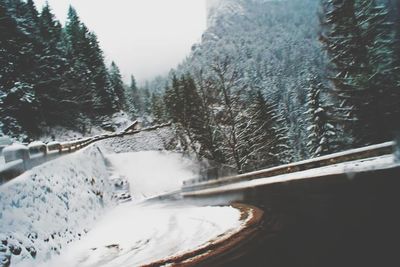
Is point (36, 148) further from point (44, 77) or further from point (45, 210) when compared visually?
point (44, 77)

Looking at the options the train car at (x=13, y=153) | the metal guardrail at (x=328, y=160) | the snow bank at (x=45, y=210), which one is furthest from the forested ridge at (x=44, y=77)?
the metal guardrail at (x=328, y=160)

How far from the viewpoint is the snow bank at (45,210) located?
26.3 ft

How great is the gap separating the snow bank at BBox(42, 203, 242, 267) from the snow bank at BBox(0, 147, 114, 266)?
1.99 feet

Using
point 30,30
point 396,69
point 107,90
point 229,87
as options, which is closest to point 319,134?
point 229,87

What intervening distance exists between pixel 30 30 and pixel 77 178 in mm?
31244

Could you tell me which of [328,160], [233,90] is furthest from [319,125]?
[328,160]

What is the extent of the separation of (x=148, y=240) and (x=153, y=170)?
26.0 m

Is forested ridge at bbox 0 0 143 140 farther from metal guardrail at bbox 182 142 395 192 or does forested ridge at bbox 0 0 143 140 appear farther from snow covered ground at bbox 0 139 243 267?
metal guardrail at bbox 182 142 395 192

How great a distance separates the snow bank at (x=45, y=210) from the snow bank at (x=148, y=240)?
61 cm

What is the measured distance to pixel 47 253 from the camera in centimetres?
871

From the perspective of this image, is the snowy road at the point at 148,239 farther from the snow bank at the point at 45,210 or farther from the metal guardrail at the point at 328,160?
the metal guardrail at the point at 328,160

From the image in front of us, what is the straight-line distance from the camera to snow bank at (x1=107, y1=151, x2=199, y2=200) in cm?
3027

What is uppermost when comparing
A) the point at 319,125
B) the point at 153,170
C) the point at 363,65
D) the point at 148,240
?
the point at 363,65

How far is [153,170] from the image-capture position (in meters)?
34.4
